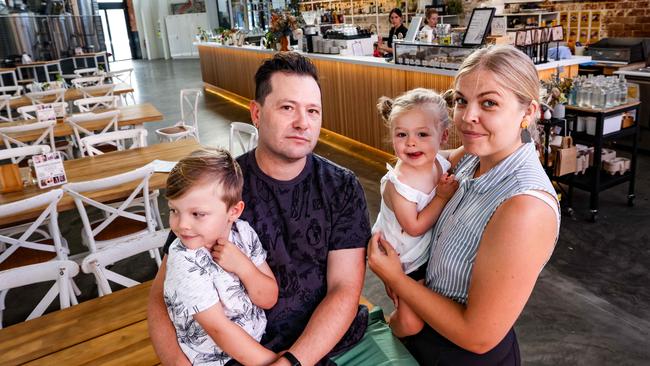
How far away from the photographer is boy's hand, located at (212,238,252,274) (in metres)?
1.33

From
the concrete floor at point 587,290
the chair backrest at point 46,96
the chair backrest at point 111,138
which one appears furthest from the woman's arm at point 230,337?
the chair backrest at point 46,96

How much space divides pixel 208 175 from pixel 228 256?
0.23 metres

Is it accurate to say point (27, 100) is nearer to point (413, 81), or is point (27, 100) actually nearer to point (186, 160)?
point (413, 81)

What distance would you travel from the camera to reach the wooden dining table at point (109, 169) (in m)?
3.02

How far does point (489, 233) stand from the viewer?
1235mm

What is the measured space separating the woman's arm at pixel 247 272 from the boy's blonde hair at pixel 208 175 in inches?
5.3

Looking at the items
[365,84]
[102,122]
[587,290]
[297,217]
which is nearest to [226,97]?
[365,84]

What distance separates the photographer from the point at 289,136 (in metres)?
1.54

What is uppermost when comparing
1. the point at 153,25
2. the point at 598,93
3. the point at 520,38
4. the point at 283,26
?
the point at 153,25

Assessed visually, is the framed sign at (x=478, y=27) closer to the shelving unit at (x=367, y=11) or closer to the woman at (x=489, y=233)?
the woman at (x=489, y=233)

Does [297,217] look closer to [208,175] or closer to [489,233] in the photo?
[208,175]

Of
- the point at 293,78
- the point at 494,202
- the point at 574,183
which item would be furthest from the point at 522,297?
the point at 574,183

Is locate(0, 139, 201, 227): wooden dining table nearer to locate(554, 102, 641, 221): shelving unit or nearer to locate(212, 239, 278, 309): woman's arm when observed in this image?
locate(212, 239, 278, 309): woman's arm

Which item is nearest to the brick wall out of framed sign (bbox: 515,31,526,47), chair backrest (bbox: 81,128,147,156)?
framed sign (bbox: 515,31,526,47)
